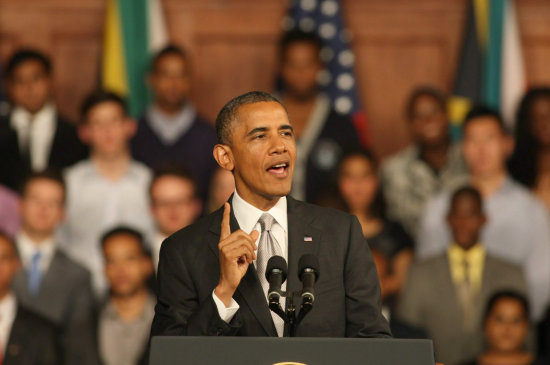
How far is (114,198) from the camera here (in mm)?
6207

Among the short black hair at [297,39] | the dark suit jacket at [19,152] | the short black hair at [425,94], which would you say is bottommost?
the dark suit jacket at [19,152]

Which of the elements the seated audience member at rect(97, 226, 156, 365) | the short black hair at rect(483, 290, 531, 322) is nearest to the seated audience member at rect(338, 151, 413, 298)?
the short black hair at rect(483, 290, 531, 322)

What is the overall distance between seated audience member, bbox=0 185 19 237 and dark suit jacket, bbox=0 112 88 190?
0.12 m

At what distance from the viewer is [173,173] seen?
604cm

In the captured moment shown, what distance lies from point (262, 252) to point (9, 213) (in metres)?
3.67

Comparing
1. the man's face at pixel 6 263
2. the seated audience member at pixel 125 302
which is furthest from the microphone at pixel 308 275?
the man's face at pixel 6 263

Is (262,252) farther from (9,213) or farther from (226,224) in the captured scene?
(9,213)

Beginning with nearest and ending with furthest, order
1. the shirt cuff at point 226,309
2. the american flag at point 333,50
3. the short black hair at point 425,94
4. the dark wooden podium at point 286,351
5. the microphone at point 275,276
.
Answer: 1. the dark wooden podium at point 286,351
2. the microphone at point 275,276
3. the shirt cuff at point 226,309
4. the short black hair at point 425,94
5. the american flag at point 333,50

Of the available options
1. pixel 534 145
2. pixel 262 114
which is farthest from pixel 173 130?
pixel 262 114

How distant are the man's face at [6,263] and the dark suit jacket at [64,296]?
21cm

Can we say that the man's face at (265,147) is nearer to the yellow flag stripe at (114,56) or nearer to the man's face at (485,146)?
the man's face at (485,146)

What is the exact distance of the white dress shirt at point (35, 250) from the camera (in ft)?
19.1

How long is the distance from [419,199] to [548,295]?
0.98 m

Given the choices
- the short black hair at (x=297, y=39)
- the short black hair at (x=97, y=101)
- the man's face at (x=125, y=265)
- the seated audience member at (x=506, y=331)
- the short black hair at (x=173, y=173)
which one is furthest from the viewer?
the short black hair at (x=297, y=39)
